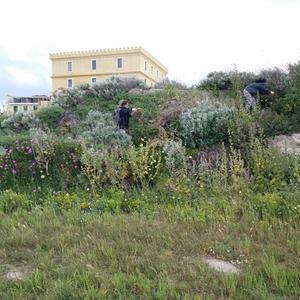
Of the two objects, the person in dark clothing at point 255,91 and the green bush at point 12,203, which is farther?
the person in dark clothing at point 255,91

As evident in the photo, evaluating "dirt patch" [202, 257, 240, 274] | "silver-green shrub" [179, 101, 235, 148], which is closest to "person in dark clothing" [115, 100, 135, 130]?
"silver-green shrub" [179, 101, 235, 148]

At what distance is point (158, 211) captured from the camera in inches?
247

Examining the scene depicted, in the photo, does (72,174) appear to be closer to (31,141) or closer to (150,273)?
(31,141)

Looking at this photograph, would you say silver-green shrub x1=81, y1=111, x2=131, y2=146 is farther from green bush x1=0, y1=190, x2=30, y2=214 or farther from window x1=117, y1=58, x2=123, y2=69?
window x1=117, y1=58, x2=123, y2=69

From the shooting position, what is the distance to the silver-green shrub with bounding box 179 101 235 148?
983 centimetres

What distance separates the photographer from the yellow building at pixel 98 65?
59812mm

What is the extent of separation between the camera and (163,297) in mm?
3828

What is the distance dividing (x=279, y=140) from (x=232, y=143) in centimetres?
153

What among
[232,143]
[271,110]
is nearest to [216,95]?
[271,110]

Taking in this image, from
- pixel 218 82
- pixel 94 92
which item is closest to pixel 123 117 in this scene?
pixel 218 82

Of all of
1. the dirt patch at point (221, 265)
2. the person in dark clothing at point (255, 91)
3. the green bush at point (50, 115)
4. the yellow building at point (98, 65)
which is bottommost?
the dirt patch at point (221, 265)

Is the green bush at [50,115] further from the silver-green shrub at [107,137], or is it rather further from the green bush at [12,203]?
the green bush at [12,203]

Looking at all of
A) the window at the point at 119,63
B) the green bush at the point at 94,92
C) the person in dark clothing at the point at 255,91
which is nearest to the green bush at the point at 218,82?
the green bush at the point at 94,92

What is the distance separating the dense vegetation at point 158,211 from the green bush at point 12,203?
0.06 ft
